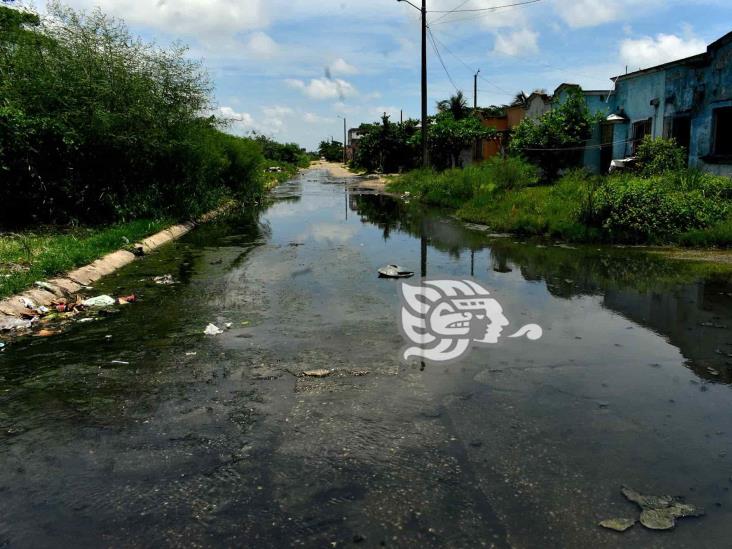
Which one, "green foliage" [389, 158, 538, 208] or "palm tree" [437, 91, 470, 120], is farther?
"palm tree" [437, 91, 470, 120]

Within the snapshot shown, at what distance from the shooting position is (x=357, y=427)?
3.75 m

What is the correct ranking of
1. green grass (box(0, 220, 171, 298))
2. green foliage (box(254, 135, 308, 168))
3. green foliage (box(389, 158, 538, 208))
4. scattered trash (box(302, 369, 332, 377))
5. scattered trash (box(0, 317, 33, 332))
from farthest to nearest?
green foliage (box(254, 135, 308, 168)), green foliage (box(389, 158, 538, 208)), green grass (box(0, 220, 171, 298)), scattered trash (box(0, 317, 33, 332)), scattered trash (box(302, 369, 332, 377))

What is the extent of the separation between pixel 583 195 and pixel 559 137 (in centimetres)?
830

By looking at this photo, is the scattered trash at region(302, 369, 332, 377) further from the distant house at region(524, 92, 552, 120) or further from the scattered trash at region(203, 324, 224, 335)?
the distant house at region(524, 92, 552, 120)

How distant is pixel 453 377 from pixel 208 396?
6.31 ft

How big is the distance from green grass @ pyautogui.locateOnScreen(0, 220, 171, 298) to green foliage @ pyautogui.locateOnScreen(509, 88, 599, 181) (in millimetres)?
14023

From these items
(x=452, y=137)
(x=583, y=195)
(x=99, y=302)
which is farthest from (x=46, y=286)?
(x=452, y=137)

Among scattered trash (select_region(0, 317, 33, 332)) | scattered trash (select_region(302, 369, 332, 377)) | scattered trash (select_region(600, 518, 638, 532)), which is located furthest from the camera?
scattered trash (select_region(0, 317, 33, 332))

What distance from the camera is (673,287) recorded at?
7691mm

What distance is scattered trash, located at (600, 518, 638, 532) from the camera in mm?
2709

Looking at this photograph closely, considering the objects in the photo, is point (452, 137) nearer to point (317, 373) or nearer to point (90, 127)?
point (90, 127)

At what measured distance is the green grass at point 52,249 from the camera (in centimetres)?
740

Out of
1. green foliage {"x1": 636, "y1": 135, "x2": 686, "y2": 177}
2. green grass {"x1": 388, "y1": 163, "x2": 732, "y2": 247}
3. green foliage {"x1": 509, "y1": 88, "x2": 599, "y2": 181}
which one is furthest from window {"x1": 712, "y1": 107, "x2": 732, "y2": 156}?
green foliage {"x1": 509, "y1": 88, "x2": 599, "y2": 181}

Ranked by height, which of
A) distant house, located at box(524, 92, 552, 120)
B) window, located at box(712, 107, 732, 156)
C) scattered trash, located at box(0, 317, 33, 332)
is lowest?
scattered trash, located at box(0, 317, 33, 332)
